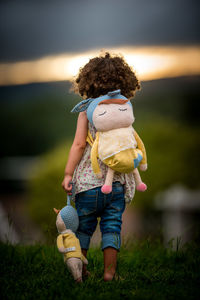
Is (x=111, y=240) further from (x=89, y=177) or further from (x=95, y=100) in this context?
(x=95, y=100)

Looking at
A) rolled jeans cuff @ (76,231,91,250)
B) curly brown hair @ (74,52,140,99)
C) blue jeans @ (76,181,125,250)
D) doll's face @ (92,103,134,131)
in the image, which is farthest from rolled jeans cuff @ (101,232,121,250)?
curly brown hair @ (74,52,140,99)

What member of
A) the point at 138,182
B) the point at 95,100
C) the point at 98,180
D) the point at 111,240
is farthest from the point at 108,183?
the point at 95,100

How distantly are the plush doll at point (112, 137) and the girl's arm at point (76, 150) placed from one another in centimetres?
9

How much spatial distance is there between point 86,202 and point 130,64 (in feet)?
2.74

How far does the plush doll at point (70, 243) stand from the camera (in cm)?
196

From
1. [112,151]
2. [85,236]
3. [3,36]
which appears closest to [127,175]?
[112,151]

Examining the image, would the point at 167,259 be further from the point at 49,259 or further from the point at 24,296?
the point at 24,296

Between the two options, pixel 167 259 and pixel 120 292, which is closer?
pixel 120 292

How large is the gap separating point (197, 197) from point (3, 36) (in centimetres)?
552

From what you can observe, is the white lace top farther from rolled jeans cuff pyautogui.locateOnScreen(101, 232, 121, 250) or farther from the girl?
rolled jeans cuff pyautogui.locateOnScreen(101, 232, 121, 250)

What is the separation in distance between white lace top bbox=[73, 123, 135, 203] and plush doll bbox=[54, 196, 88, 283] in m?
0.15

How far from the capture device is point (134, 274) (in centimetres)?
220

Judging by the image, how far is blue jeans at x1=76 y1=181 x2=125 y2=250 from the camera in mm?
2059

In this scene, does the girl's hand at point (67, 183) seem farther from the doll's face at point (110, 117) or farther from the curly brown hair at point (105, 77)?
the curly brown hair at point (105, 77)
